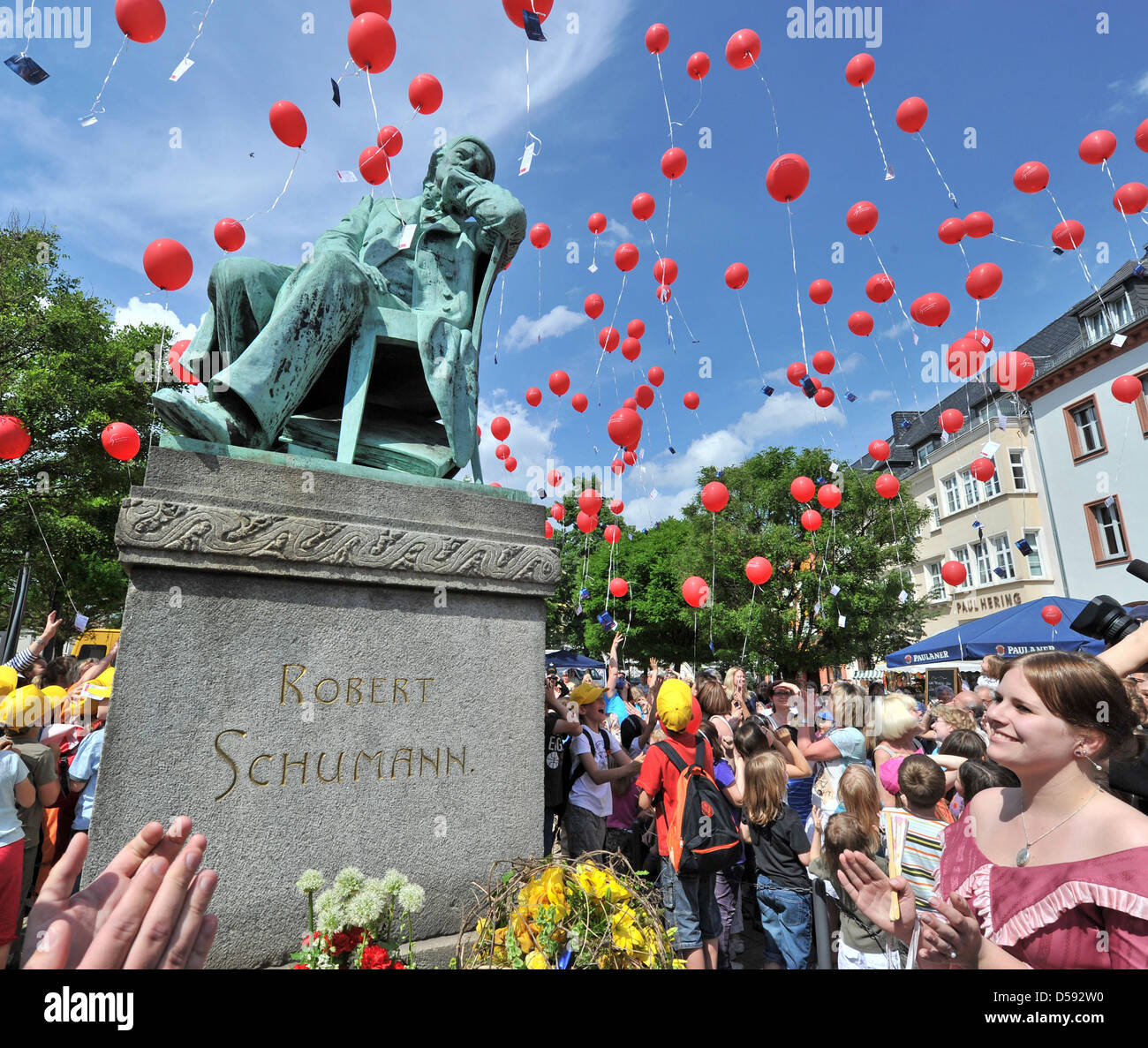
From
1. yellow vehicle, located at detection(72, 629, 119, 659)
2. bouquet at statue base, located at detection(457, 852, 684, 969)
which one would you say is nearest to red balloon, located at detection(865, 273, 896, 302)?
bouquet at statue base, located at detection(457, 852, 684, 969)

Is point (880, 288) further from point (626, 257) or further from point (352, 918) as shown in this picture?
point (352, 918)

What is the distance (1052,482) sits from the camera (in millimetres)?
24891

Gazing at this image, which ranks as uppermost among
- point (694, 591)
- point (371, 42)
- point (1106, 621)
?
point (371, 42)

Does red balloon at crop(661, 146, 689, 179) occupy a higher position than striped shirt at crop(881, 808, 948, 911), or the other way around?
red balloon at crop(661, 146, 689, 179)

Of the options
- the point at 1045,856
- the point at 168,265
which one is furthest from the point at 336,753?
the point at 168,265

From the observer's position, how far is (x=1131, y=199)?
901cm

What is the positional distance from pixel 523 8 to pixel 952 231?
6791mm

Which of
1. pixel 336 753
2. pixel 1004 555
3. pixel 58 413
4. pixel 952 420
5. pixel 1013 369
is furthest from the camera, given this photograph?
pixel 1004 555

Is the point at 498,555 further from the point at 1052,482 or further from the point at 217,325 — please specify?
the point at 1052,482

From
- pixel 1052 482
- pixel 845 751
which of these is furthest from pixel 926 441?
pixel 845 751

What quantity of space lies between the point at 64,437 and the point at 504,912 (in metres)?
23.0

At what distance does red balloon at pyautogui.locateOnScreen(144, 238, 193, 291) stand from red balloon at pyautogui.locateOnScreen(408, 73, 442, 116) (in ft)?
10.2

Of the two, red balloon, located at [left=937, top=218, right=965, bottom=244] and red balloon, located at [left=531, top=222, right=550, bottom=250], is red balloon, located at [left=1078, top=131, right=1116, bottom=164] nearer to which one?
red balloon, located at [left=937, top=218, right=965, bottom=244]

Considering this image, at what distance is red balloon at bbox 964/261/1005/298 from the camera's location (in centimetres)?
929
